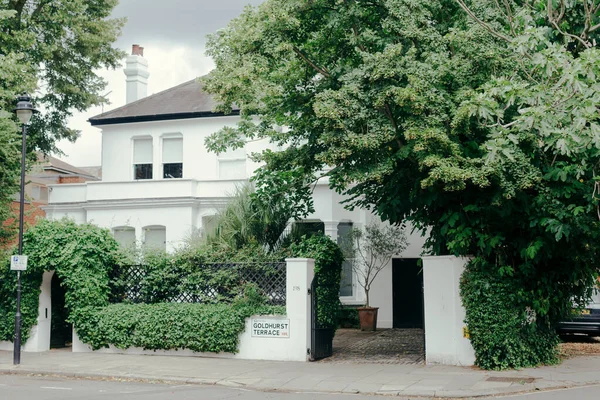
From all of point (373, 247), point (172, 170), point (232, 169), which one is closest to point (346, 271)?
point (373, 247)

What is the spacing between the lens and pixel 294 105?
1634 cm

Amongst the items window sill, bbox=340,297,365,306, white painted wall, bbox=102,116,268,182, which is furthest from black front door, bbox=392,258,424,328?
white painted wall, bbox=102,116,268,182

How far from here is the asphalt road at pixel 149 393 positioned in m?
11.4

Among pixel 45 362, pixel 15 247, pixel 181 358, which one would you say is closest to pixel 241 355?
pixel 181 358

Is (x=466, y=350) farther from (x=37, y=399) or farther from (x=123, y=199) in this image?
(x=123, y=199)

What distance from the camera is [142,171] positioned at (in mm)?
28688

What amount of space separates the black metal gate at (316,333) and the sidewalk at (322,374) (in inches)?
20.2

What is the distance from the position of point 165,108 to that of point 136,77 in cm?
414

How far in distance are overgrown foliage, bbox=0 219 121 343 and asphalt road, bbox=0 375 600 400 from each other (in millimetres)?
4068

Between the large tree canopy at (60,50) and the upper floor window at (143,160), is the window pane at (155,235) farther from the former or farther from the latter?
the large tree canopy at (60,50)

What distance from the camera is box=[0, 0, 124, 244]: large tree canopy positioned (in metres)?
24.2

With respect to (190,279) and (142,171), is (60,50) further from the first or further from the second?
(190,279)

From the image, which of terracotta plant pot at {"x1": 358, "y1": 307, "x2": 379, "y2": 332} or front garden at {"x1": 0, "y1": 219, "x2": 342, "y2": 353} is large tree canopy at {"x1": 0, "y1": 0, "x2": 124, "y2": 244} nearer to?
front garden at {"x1": 0, "y1": 219, "x2": 342, "y2": 353}

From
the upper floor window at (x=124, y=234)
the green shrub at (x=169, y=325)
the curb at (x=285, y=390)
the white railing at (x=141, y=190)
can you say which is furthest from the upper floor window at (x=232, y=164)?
the curb at (x=285, y=390)
